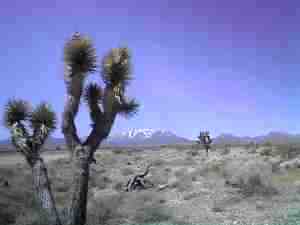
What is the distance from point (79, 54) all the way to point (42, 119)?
2183 mm

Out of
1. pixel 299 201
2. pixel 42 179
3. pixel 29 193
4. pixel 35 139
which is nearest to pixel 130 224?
pixel 42 179

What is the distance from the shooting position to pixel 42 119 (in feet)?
27.5

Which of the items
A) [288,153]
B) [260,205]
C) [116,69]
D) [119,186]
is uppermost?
[116,69]

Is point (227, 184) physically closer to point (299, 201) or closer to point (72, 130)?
point (299, 201)

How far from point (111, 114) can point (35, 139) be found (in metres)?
2.22

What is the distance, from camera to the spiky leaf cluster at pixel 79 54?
8.30 m

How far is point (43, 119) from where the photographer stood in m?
8.39

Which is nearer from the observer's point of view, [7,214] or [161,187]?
[7,214]

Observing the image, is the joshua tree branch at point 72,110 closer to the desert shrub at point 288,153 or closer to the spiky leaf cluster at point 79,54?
the spiky leaf cluster at point 79,54

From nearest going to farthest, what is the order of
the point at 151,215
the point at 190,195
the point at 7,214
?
1. the point at 7,214
2. the point at 151,215
3. the point at 190,195

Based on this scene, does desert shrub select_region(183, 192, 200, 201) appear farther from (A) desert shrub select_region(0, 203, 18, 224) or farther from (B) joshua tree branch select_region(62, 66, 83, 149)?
(A) desert shrub select_region(0, 203, 18, 224)

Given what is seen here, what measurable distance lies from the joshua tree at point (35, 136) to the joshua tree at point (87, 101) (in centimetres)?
65

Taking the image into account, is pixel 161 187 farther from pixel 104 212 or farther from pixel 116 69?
pixel 116 69

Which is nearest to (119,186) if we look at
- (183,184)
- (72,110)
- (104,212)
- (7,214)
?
(183,184)
